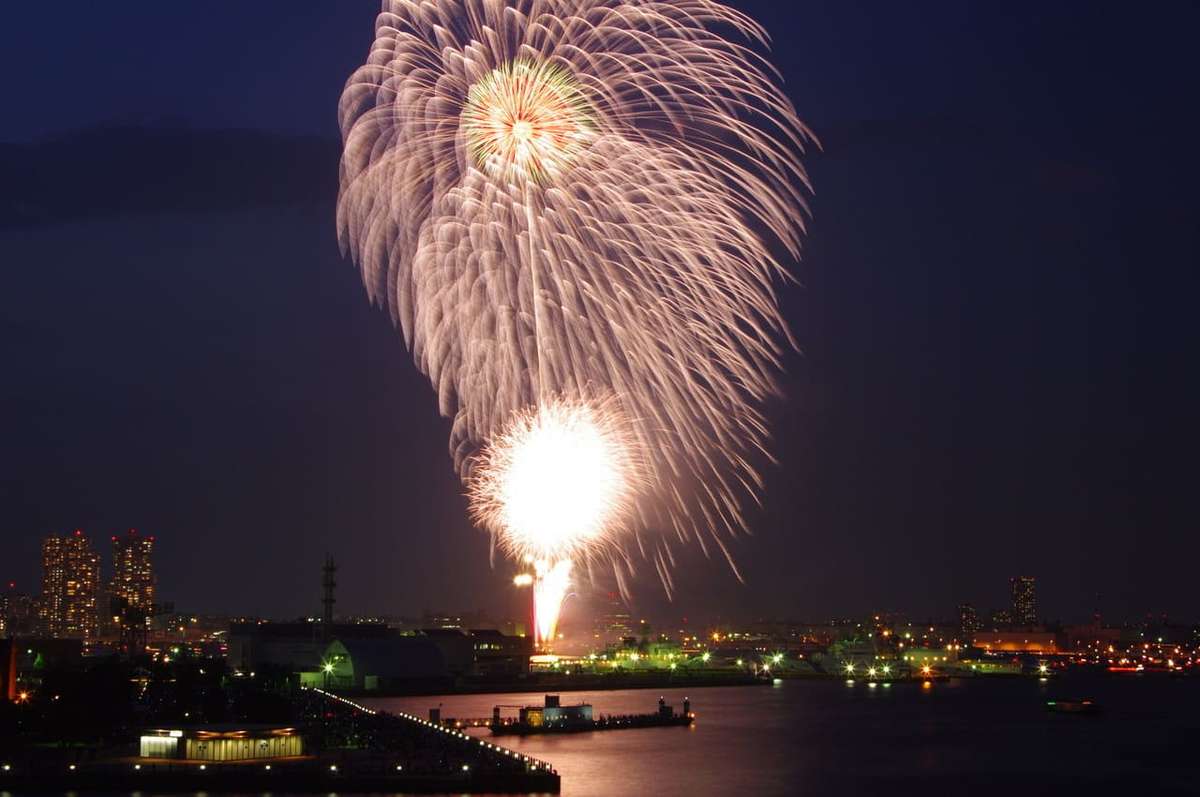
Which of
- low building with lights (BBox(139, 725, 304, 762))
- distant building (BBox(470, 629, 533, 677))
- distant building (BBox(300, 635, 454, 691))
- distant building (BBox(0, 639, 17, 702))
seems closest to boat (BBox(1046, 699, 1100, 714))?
distant building (BBox(300, 635, 454, 691))

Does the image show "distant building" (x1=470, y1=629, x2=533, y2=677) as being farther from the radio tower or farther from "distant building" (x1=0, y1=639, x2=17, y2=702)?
"distant building" (x1=0, y1=639, x2=17, y2=702)

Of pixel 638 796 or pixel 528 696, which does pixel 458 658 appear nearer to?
pixel 528 696

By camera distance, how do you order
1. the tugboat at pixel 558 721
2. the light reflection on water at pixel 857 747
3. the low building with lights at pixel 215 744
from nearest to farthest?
the low building with lights at pixel 215 744, the light reflection on water at pixel 857 747, the tugboat at pixel 558 721

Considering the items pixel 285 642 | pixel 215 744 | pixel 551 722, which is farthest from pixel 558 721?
pixel 285 642

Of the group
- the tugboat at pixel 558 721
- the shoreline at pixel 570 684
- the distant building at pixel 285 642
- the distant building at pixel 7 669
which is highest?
the distant building at pixel 285 642

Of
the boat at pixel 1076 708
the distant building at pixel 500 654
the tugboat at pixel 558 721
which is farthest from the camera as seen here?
the distant building at pixel 500 654

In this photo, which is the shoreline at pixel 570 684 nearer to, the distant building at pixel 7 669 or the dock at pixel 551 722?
the dock at pixel 551 722

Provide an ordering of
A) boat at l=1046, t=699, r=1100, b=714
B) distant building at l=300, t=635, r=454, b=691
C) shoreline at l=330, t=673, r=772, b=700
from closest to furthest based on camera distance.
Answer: boat at l=1046, t=699, r=1100, b=714
distant building at l=300, t=635, r=454, b=691
shoreline at l=330, t=673, r=772, b=700

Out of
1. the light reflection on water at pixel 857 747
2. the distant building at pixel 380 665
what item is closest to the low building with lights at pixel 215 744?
the light reflection on water at pixel 857 747

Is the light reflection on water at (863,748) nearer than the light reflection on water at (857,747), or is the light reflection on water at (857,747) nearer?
the light reflection on water at (863,748)

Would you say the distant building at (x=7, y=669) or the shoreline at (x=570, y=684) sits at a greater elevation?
the distant building at (x=7, y=669)
